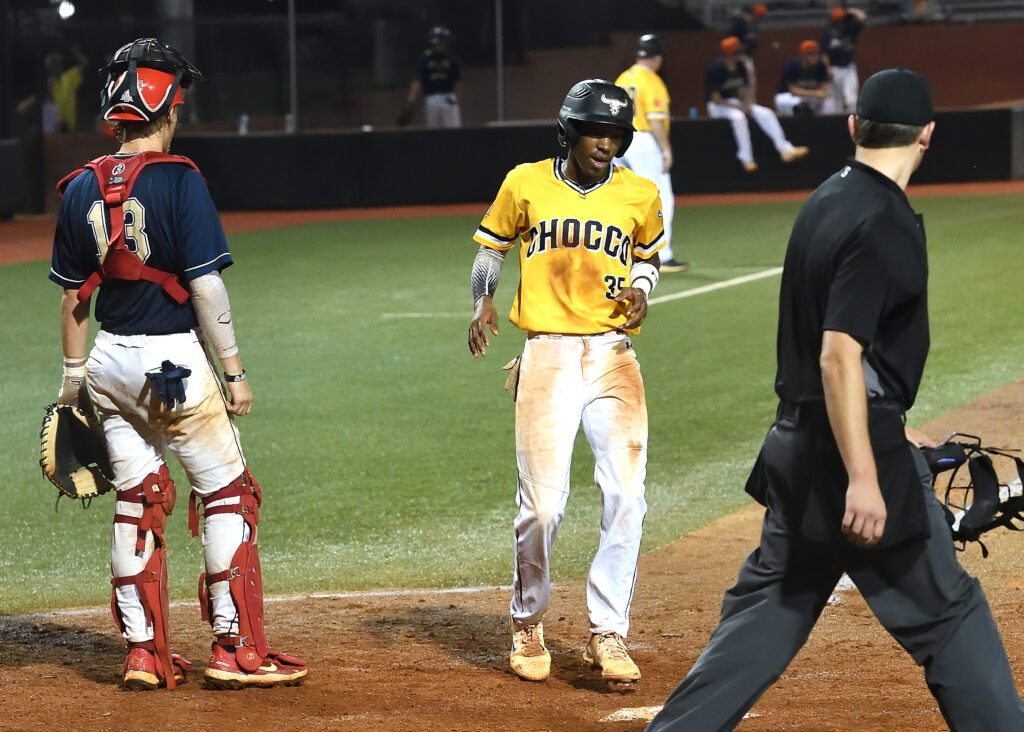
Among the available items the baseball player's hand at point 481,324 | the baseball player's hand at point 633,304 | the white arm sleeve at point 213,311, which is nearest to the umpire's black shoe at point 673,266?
the baseball player's hand at point 481,324

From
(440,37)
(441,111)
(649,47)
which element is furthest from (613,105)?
(440,37)

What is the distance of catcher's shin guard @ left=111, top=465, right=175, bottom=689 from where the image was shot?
16.7ft

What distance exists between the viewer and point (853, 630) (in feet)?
19.0

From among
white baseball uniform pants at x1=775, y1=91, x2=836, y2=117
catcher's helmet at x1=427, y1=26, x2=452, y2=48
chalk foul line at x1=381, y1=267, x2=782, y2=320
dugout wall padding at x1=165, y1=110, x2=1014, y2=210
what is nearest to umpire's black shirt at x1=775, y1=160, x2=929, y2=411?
chalk foul line at x1=381, y1=267, x2=782, y2=320

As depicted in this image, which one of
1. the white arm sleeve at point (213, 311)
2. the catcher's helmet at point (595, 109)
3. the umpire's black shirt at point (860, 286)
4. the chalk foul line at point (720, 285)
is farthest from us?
the chalk foul line at point (720, 285)

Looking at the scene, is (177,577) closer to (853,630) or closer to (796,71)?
(853,630)

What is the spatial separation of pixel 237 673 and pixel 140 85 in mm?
1989

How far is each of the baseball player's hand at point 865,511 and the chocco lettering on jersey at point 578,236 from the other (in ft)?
6.38

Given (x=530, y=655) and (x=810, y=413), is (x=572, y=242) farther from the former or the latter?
(x=810, y=413)

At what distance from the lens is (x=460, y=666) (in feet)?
17.9

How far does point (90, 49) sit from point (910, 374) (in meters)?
26.2

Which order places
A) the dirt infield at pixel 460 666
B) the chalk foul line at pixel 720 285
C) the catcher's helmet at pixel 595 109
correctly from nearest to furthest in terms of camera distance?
the dirt infield at pixel 460 666
the catcher's helmet at pixel 595 109
the chalk foul line at pixel 720 285

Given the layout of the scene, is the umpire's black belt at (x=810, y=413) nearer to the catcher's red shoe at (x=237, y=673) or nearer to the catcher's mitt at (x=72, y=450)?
the catcher's red shoe at (x=237, y=673)

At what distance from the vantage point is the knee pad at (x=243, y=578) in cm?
508
